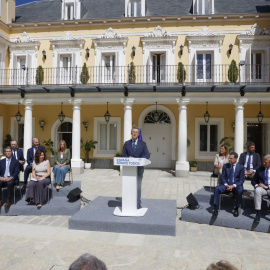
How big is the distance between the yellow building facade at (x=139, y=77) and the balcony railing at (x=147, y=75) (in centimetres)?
5

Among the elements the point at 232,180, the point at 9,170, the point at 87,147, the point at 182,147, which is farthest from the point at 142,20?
the point at 232,180

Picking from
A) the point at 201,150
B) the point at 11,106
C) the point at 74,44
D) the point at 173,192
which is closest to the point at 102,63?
the point at 74,44

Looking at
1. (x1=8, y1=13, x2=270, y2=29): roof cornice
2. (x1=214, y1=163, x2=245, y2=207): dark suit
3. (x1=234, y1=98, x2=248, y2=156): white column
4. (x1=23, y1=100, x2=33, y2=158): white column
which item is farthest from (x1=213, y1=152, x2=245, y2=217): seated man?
(x1=8, y1=13, x2=270, y2=29): roof cornice

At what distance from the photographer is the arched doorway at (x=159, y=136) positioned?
593 inches

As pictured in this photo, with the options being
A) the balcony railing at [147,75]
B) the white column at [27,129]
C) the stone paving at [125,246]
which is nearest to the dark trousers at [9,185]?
the stone paving at [125,246]

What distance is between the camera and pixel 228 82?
12.6 m

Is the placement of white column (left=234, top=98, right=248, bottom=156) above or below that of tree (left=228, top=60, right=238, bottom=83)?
below

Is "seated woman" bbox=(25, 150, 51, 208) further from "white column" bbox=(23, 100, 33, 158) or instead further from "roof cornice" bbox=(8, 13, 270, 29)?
"roof cornice" bbox=(8, 13, 270, 29)

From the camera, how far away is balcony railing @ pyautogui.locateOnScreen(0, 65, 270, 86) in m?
13.2

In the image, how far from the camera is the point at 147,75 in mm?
14070

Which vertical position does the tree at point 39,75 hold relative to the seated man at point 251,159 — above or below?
above

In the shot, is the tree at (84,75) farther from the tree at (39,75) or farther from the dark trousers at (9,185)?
the dark trousers at (9,185)

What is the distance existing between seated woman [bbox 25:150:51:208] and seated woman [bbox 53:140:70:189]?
661 millimetres

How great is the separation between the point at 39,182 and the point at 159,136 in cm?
971
